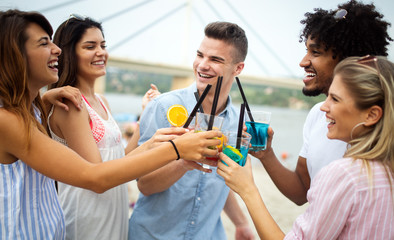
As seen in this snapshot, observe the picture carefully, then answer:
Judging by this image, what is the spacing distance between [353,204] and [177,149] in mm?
704

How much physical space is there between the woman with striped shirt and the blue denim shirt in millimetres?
533

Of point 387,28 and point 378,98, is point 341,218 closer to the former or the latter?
point 378,98

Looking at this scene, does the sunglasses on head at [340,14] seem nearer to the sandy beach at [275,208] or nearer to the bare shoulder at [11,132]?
the bare shoulder at [11,132]

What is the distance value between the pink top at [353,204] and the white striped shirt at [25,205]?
1123 millimetres

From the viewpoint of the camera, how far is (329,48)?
161 centimetres

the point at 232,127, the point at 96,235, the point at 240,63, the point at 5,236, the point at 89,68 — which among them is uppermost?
the point at 240,63

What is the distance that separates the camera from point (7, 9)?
4.12 feet

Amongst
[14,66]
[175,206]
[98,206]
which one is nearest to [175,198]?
[175,206]

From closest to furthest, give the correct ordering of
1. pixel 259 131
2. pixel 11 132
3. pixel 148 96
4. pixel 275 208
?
pixel 11 132 → pixel 259 131 → pixel 148 96 → pixel 275 208

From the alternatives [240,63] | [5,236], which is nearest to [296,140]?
[240,63]

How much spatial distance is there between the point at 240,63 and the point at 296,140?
19714mm

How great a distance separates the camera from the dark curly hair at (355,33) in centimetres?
156

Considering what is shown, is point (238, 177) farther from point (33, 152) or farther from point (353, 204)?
point (33, 152)

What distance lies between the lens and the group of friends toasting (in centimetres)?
106
